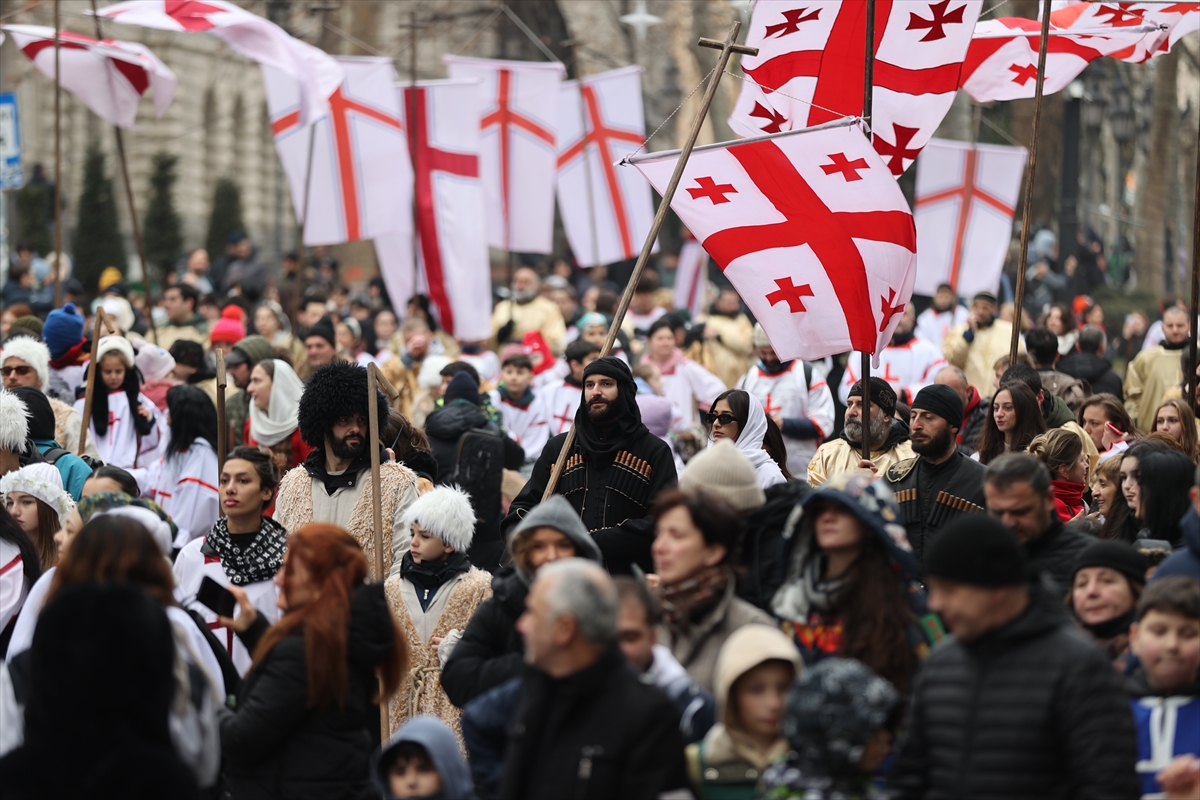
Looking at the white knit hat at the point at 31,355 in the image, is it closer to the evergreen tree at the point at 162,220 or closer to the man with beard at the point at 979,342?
the man with beard at the point at 979,342

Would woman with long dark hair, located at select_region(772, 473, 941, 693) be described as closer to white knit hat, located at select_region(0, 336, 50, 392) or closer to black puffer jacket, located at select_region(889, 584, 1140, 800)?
black puffer jacket, located at select_region(889, 584, 1140, 800)

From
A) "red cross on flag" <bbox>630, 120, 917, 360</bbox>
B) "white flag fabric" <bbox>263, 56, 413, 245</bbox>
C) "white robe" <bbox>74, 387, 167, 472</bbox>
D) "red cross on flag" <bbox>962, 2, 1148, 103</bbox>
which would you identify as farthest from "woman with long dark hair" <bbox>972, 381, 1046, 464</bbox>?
"white flag fabric" <bbox>263, 56, 413, 245</bbox>

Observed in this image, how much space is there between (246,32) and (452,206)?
2.39m

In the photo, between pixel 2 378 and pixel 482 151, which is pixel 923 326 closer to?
pixel 482 151

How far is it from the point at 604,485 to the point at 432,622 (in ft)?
2.97

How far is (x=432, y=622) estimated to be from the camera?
6.38 meters

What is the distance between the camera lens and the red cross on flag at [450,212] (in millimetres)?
14695

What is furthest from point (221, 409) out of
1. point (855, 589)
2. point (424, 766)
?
point (855, 589)

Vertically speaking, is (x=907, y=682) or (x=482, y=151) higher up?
(x=482, y=151)

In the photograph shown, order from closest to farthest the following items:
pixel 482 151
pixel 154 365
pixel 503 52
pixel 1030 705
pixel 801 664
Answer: pixel 1030 705 → pixel 801 664 → pixel 154 365 → pixel 482 151 → pixel 503 52

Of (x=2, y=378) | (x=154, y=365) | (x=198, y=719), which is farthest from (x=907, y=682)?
(x=154, y=365)

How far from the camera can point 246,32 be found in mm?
13867

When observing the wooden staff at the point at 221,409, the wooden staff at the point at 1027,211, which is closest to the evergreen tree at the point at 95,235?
the wooden staff at the point at 221,409

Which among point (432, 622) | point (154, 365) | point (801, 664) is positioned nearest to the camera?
point (801, 664)
